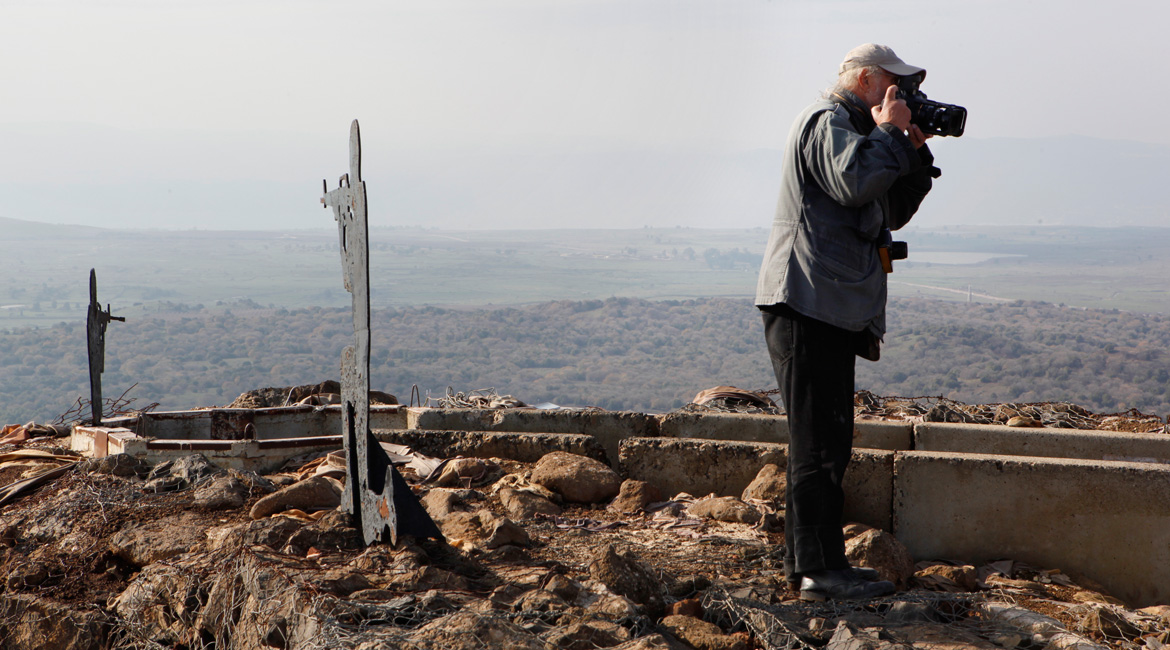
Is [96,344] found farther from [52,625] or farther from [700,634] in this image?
[700,634]

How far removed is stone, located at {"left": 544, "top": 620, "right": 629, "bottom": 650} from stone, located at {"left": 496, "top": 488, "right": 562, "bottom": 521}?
1.69 metres

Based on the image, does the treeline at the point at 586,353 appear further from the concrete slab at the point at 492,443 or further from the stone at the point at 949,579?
the stone at the point at 949,579

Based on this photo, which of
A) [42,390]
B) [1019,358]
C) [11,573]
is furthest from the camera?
[42,390]

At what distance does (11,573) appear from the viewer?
375cm

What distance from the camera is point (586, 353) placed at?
6988cm

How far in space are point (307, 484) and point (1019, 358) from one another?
4875 cm

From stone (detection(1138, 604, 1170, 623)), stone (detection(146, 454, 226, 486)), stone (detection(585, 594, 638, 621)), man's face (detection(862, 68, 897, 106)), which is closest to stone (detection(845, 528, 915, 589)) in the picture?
stone (detection(1138, 604, 1170, 623))

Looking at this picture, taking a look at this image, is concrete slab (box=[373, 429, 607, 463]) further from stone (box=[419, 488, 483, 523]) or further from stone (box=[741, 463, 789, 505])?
stone (box=[741, 463, 789, 505])

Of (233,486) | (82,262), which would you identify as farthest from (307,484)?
(82,262)

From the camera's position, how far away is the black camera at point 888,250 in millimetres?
3096

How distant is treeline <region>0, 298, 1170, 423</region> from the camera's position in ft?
148

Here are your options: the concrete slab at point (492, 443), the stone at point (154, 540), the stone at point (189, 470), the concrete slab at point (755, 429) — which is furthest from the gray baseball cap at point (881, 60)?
the stone at point (189, 470)

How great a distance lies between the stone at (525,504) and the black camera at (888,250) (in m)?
2.12

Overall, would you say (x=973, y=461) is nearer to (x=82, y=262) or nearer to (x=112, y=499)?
(x=112, y=499)
